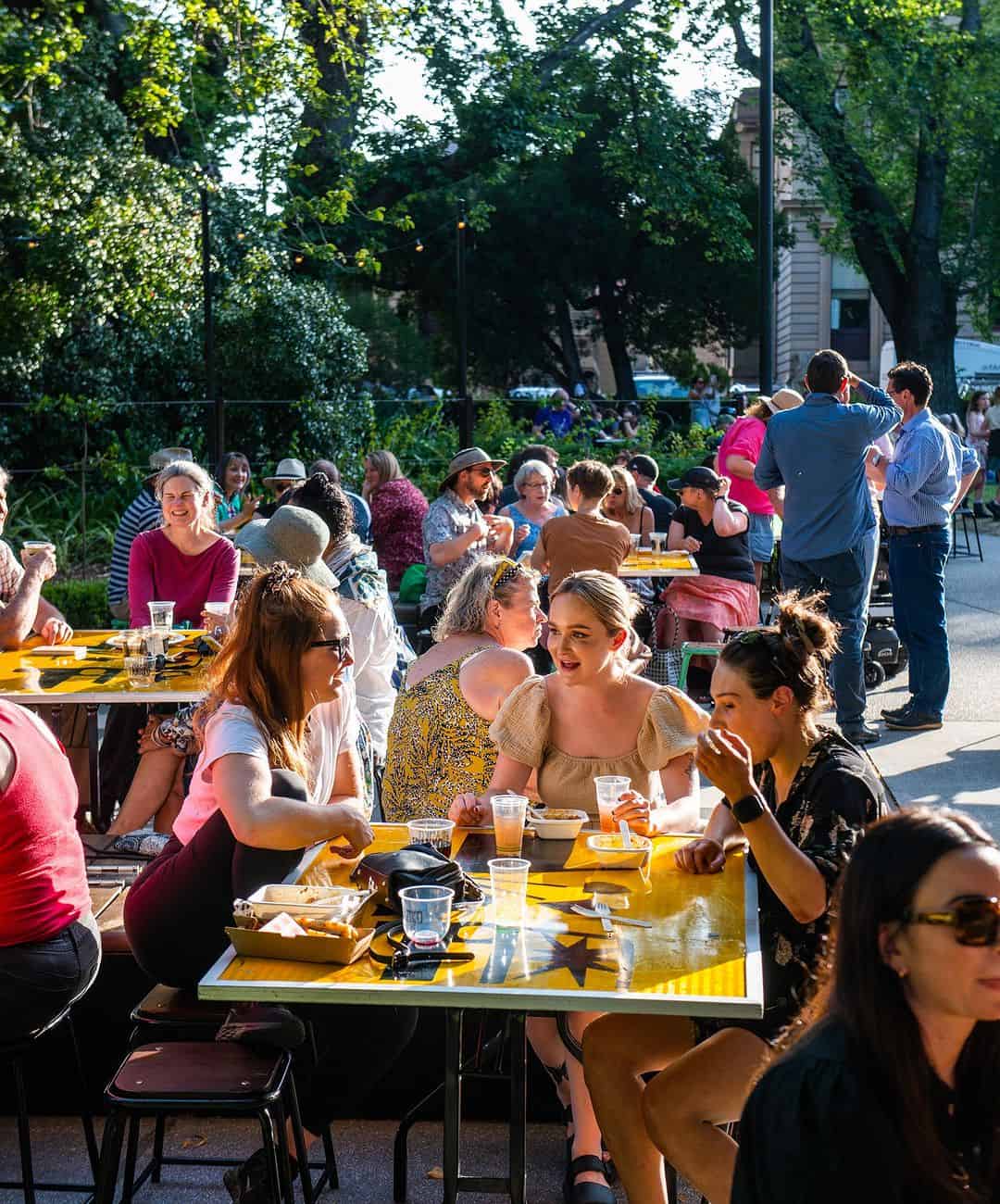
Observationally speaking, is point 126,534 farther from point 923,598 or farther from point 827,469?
point 923,598

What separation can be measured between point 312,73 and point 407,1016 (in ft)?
50.4

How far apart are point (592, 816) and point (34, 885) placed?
1548 millimetres

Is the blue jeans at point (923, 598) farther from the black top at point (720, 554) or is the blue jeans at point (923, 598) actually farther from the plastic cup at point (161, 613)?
the plastic cup at point (161, 613)

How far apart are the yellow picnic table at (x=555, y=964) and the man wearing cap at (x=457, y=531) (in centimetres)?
519

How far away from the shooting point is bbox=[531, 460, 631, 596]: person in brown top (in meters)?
8.38

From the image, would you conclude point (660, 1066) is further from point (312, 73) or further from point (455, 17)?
point (455, 17)

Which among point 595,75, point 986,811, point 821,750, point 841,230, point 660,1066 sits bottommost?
point 986,811

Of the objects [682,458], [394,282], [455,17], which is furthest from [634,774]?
[394,282]

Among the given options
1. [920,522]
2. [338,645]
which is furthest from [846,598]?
[338,645]

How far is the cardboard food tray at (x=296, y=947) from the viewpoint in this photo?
9.75 feet

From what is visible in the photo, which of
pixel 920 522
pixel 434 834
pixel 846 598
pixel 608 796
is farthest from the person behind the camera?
pixel 920 522

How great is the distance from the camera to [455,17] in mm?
22562

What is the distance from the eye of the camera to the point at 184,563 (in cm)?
675

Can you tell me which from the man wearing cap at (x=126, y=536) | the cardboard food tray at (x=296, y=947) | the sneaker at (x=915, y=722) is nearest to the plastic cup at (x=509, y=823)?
the cardboard food tray at (x=296, y=947)
